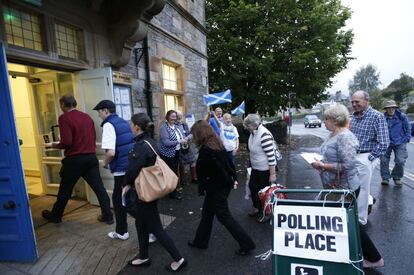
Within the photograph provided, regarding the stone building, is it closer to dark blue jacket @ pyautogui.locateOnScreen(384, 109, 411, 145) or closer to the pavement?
the pavement

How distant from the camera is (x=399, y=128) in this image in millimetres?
5918

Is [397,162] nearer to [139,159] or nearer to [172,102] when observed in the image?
[172,102]

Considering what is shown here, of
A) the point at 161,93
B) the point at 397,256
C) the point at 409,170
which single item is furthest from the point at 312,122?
the point at 397,256

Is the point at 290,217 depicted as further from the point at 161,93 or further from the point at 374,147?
the point at 161,93

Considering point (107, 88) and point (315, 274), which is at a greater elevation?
point (107, 88)

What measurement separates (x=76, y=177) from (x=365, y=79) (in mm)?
97404

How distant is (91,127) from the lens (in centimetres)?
409

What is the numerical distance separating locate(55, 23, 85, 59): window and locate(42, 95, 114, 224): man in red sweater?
88cm

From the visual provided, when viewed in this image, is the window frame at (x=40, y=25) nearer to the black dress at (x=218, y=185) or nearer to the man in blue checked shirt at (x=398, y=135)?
the black dress at (x=218, y=185)

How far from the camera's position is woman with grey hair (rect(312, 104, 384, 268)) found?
279cm

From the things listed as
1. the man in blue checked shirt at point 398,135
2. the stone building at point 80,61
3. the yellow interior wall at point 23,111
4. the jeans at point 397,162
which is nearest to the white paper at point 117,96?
the stone building at point 80,61

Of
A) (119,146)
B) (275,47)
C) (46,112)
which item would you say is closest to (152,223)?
(119,146)

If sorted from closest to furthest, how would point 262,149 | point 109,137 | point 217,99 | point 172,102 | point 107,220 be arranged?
point 109,137 < point 262,149 < point 107,220 < point 172,102 < point 217,99

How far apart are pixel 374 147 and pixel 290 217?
7.27 feet
